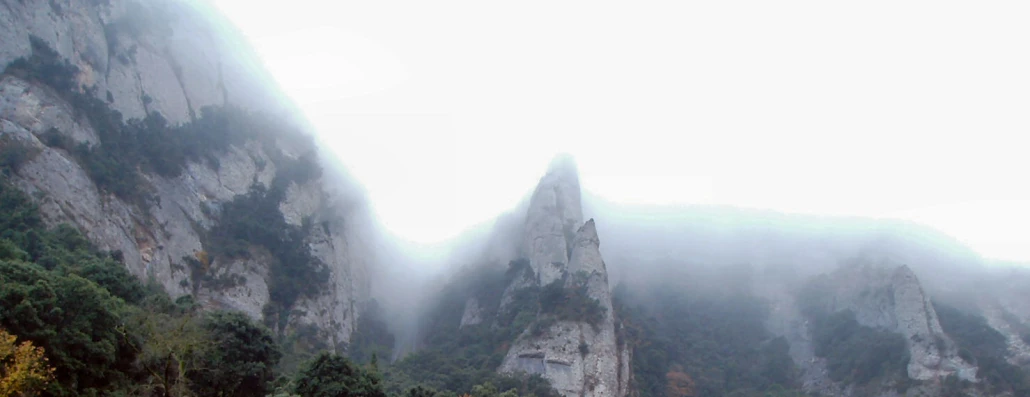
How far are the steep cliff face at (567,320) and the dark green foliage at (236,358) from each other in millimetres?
28934

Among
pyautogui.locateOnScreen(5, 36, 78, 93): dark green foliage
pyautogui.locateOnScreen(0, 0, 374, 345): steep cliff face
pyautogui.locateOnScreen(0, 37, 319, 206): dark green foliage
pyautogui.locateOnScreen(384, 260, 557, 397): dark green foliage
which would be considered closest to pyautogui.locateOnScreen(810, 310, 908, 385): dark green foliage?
pyautogui.locateOnScreen(384, 260, 557, 397): dark green foliage

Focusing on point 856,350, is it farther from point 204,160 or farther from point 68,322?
point 68,322

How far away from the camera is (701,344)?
81.3 meters

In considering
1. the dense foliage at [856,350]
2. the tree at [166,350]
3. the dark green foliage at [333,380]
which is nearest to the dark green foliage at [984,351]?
the dense foliage at [856,350]

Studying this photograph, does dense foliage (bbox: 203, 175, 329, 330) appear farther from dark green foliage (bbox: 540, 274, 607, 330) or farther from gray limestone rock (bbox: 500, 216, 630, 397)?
dark green foliage (bbox: 540, 274, 607, 330)

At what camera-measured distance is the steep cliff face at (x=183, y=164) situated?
4681 centimetres

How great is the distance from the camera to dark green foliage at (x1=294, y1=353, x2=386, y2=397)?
36688 millimetres

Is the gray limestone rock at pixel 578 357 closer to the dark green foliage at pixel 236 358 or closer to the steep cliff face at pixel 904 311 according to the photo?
the steep cliff face at pixel 904 311

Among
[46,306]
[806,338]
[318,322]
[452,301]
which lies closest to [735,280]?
[806,338]

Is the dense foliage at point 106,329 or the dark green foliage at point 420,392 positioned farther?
the dark green foliage at point 420,392

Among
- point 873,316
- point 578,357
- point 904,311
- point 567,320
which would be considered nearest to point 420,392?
point 578,357

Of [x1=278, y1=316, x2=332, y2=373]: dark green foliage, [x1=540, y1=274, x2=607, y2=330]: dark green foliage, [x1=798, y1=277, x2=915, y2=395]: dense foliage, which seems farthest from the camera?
[x1=540, y1=274, x2=607, y2=330]: dark green foliage

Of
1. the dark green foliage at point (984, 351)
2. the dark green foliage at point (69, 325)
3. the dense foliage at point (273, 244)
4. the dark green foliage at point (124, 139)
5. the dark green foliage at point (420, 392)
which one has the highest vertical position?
the dark green foliage at point (124, 139)

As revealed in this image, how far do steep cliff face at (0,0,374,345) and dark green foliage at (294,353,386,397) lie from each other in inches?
711
